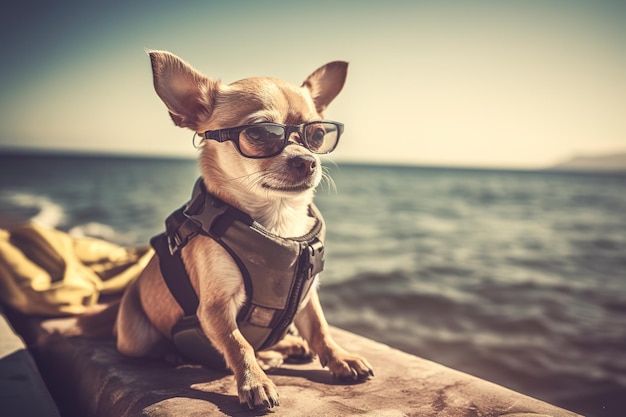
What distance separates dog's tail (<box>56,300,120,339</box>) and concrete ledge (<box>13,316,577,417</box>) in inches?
4.8

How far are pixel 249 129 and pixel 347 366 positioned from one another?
1108mm

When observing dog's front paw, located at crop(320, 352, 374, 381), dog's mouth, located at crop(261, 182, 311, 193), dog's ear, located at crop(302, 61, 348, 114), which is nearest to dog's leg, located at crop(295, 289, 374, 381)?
dog's front paw, located at crop(320, 352, 374, 381)

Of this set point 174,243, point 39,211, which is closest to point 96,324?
point 174,243

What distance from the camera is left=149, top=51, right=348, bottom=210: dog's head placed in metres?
1.96

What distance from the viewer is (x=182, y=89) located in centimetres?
210

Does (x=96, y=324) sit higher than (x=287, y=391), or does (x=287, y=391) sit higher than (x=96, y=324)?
(x=287, y=391)

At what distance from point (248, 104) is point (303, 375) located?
4.06 feet

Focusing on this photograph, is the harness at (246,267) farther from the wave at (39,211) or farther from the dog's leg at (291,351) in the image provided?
the wave at (39,211)

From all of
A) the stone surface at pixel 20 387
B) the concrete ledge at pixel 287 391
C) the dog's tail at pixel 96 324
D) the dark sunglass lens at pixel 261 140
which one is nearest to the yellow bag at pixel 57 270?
the dog's tail at pixel 96 324

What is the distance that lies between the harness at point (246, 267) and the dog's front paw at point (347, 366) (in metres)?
0.25

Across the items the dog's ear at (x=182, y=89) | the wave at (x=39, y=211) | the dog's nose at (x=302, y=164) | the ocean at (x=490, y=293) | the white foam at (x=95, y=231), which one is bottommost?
the wave at (x=39, y=211)

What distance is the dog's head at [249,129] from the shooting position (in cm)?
196

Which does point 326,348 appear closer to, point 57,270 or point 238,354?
point 238,354

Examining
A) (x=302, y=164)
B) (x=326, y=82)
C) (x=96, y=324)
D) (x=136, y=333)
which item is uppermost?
(x=326, y=82)
